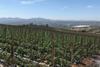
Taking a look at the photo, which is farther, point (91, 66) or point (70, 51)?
point (70, 51)

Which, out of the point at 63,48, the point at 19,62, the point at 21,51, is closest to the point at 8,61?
the point at 19,62

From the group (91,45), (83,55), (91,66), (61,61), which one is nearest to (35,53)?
(61,61)

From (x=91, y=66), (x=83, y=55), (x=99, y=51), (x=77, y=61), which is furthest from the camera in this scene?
(x=99, y=51)

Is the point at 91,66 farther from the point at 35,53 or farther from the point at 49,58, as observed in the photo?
the point at 35,53

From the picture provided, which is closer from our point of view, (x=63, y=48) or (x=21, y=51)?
(x=21, y=51)

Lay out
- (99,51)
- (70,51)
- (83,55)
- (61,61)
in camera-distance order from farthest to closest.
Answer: (99,51) < (83,55) < (70,51) < (61,61)

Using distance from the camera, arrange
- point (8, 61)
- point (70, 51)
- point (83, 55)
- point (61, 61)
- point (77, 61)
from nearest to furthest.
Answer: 1. point (8, 61)
2. point (61, 61)
3. point (77, 61)
4. point (70, 51)
5. point (83, 55)

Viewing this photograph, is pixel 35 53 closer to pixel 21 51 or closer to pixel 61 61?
pixel 21 51

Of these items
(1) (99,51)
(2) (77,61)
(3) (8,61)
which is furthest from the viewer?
(1) (99,51)
